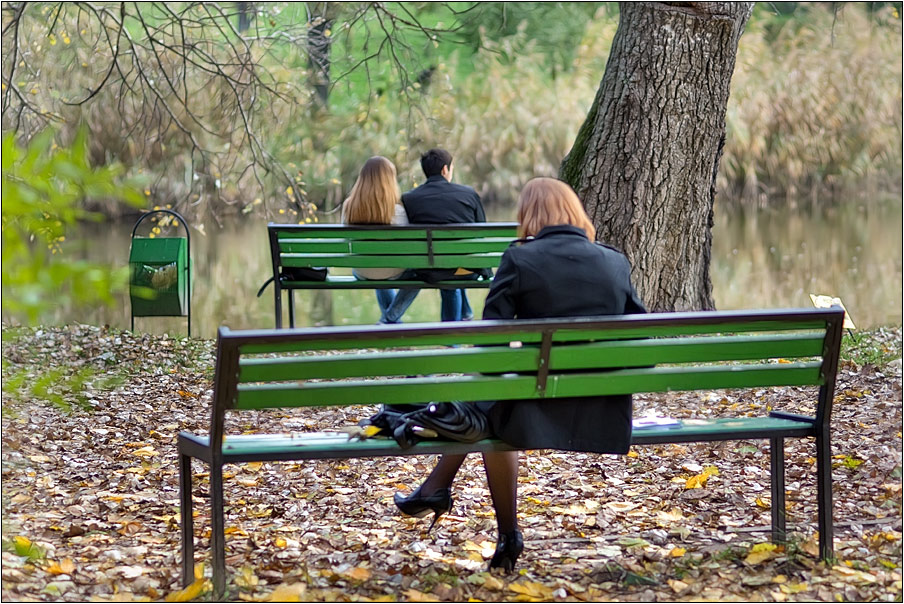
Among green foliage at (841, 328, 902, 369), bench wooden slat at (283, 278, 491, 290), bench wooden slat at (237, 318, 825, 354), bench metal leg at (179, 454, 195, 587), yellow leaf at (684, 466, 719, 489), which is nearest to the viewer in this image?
bench wooden slat at (237, 318, 825, 354)

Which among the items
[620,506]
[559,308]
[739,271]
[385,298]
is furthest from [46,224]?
[739,271]

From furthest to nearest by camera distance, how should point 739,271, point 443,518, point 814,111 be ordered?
point 814,111
point 739,271
point 443,518

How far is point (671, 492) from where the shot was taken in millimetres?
4574

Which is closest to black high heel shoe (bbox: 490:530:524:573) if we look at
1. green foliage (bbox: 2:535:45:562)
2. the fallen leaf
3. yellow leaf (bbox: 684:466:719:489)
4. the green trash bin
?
yellow leaf (bbox: 684:466:719:489)

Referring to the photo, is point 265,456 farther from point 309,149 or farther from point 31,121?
point 309,149

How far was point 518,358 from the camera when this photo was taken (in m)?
3.36

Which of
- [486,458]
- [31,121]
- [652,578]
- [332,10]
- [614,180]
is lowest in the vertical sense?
[652,578]

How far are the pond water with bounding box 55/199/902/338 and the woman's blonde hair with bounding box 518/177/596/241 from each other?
21.8 feet

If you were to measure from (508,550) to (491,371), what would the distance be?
0.62m

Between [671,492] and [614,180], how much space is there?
2679 mm

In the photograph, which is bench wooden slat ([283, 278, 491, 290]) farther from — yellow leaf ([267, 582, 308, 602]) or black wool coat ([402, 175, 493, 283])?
yellow leaf ([267, 582, 308, 602])

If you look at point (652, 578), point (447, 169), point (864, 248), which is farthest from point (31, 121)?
point (864, 248)

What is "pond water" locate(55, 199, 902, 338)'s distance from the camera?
41.6 feet

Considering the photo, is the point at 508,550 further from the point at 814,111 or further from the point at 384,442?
the point at 814,111
